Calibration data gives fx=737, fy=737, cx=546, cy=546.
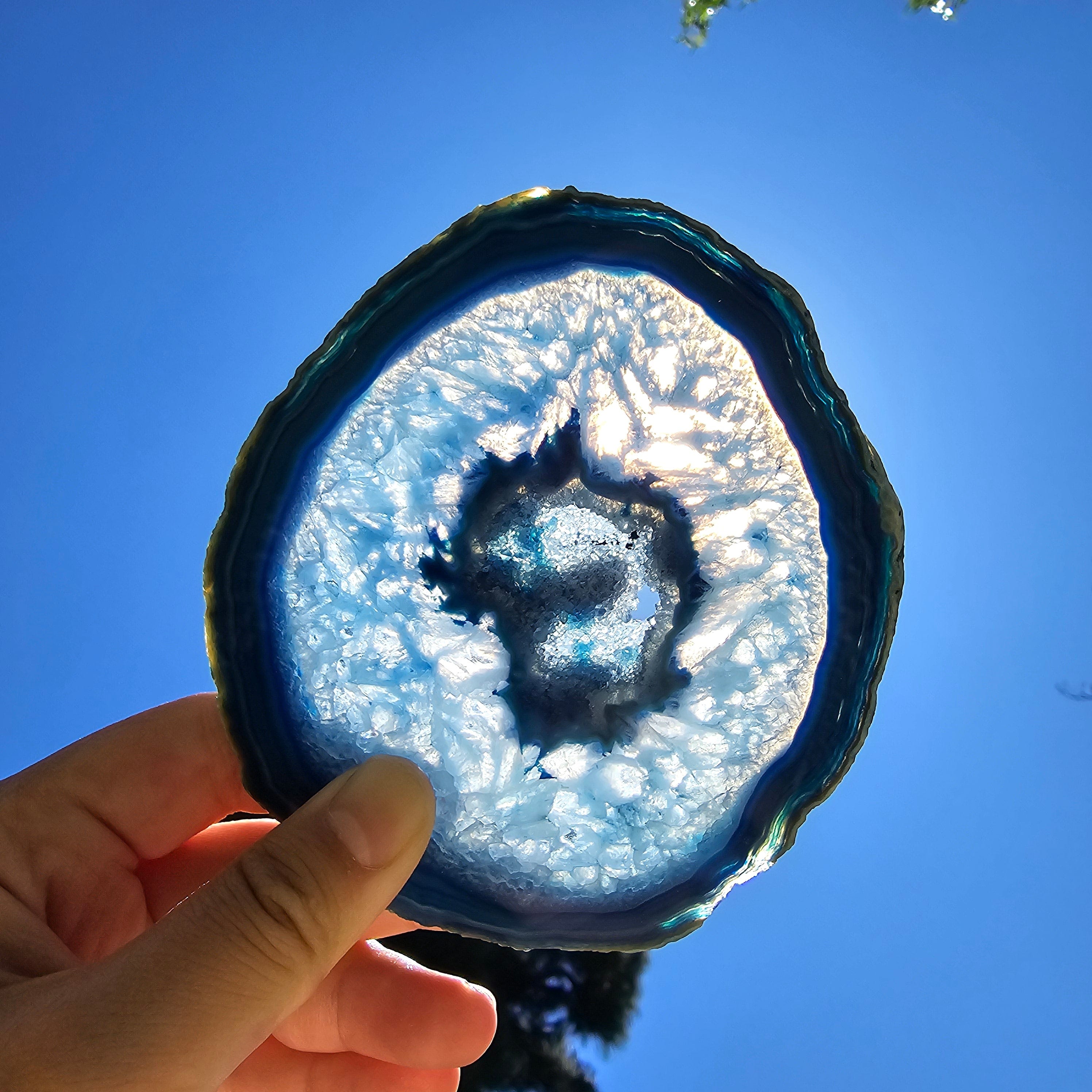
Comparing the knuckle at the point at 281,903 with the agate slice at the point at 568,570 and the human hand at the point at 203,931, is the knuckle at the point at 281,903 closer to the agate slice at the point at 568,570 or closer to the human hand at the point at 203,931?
the human hand at the point at 203,931

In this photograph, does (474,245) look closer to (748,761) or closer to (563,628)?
(563,628)

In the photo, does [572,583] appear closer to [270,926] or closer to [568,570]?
[568,570]

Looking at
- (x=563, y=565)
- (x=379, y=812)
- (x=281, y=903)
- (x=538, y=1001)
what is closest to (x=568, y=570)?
(x=563, y=565)

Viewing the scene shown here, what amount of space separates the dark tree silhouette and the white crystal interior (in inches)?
115

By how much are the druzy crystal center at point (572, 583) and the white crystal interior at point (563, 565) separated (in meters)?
0.01

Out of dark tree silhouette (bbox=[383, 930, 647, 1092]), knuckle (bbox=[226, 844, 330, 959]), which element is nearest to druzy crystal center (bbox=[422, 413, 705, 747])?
knuckle (bbox=[226, 844, 330, 959])

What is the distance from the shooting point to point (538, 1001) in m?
3.94

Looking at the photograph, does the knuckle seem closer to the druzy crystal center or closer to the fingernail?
the fingernail

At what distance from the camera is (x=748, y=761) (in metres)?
1.18

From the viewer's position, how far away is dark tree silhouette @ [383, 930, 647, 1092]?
3.73 m

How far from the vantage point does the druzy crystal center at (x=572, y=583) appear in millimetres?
1198

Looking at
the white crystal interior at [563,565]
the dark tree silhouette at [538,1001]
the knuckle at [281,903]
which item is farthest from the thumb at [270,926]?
the dark tree silhouette at [538,1001]

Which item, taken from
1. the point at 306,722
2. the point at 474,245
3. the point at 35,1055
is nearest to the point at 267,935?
the point at 35,1055

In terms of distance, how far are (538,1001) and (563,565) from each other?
3.63m
